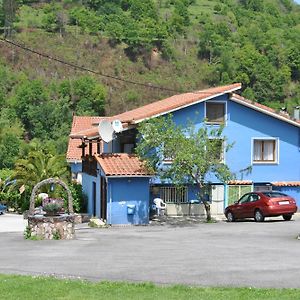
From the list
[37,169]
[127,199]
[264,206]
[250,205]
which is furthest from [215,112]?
[37,169]

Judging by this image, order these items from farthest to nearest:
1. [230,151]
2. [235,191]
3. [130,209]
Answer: [235,191]
[230,151]
[130,209]

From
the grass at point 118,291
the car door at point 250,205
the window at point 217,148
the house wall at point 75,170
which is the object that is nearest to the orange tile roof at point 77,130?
the house wall at point 75,170

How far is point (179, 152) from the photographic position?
29.0m

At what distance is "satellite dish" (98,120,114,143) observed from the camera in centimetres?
3012

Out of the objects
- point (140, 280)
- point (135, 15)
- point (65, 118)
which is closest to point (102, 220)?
point (140, 280)

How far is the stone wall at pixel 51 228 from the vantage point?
74.7 ft

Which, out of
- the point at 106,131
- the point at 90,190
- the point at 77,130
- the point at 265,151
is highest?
the point at 77,130

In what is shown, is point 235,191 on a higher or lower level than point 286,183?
lower

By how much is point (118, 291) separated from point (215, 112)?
74.4ft

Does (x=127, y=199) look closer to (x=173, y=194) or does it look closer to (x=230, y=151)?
(x=173, y=194)

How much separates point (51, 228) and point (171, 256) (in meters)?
6.62

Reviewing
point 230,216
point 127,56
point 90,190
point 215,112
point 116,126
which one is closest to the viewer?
point 116,126

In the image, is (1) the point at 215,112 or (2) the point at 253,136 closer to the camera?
(1) the point at 215,112

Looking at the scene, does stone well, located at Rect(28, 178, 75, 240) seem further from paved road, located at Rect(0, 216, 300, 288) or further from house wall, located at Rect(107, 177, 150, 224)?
house wall, located at Rect(107, 177, 150, 224)
